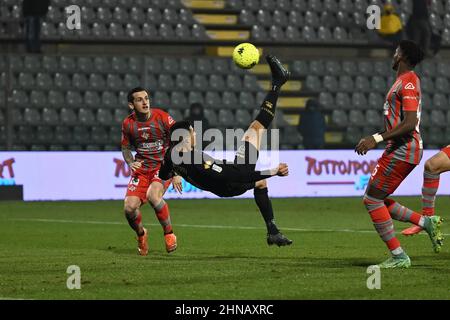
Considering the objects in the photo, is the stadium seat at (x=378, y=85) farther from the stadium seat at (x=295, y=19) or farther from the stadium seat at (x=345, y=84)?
the stadium seat at (x=295, y=19)

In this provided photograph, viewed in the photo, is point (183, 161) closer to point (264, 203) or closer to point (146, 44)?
point (264, 203)

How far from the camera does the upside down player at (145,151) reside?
1366cm

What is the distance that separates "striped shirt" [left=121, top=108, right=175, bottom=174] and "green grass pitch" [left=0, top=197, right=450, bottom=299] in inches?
44.7

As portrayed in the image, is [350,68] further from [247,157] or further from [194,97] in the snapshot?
[247,157]

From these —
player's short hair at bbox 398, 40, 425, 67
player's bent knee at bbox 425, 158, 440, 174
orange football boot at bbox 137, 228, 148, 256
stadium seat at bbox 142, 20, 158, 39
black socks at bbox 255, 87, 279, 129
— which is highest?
player's short hair at bbox 398, 40, 425, 67

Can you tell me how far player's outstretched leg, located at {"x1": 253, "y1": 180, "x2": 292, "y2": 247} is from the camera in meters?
13.7

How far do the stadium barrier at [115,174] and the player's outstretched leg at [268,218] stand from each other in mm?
10613

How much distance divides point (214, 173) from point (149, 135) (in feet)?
4.13

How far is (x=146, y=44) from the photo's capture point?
3088 cm

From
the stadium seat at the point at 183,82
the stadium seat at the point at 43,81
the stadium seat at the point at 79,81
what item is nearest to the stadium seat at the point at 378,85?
the stadium seat at the point at 183,82

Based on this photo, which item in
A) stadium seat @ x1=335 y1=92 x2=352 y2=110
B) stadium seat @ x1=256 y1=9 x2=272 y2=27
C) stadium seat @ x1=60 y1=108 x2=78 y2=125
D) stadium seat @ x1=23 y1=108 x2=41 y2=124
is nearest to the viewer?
stadium seat @ x1=23 y1=108 x2=41 y2=124

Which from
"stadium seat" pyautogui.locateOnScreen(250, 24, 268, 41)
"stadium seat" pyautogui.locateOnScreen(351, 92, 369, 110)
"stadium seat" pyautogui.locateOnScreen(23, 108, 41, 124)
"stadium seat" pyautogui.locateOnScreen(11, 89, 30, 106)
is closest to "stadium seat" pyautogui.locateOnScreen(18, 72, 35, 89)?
"stadium seat" pyautogui.locateOnScreen(11, 89, 30, 106)

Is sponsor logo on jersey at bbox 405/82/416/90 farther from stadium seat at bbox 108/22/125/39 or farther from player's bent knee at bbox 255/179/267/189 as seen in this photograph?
stadium seat at bbox 108/22/125/39
